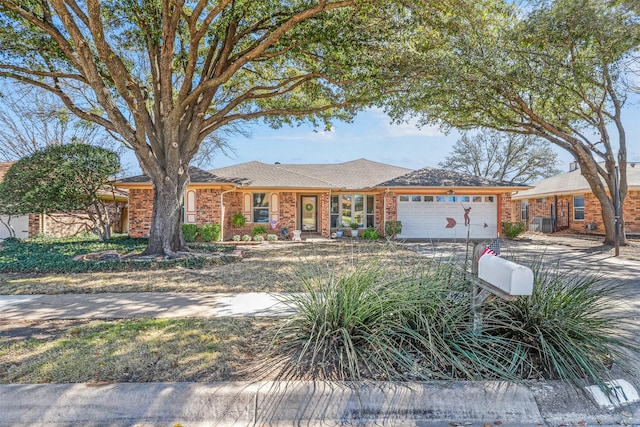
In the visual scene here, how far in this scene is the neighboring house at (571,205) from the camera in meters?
18.3

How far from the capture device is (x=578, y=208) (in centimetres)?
2055

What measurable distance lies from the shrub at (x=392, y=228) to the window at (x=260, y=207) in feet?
19.4

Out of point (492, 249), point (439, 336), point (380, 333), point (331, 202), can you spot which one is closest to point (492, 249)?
point (492, 249)

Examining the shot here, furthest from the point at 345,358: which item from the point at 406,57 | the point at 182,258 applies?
the point at 406,57

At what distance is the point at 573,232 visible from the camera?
2027 centimetres

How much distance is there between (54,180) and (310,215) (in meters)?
11.1

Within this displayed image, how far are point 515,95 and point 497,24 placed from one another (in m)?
2.85

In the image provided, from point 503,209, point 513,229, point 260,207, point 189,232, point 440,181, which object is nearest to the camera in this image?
point 189,232

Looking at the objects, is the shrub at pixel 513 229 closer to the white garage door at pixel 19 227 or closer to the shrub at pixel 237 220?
the shrub at pixel 237 220

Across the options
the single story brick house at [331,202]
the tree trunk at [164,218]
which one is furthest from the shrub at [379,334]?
the single story brick house at [331,202]

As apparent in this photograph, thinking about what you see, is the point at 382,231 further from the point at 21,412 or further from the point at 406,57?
the point at 21,412

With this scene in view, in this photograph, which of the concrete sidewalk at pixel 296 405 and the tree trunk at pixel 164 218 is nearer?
the concrete sidewalk at pixel 296 405

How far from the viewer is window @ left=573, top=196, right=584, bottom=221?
20.3m

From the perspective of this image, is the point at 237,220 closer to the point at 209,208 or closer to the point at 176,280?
the point at 209,208
